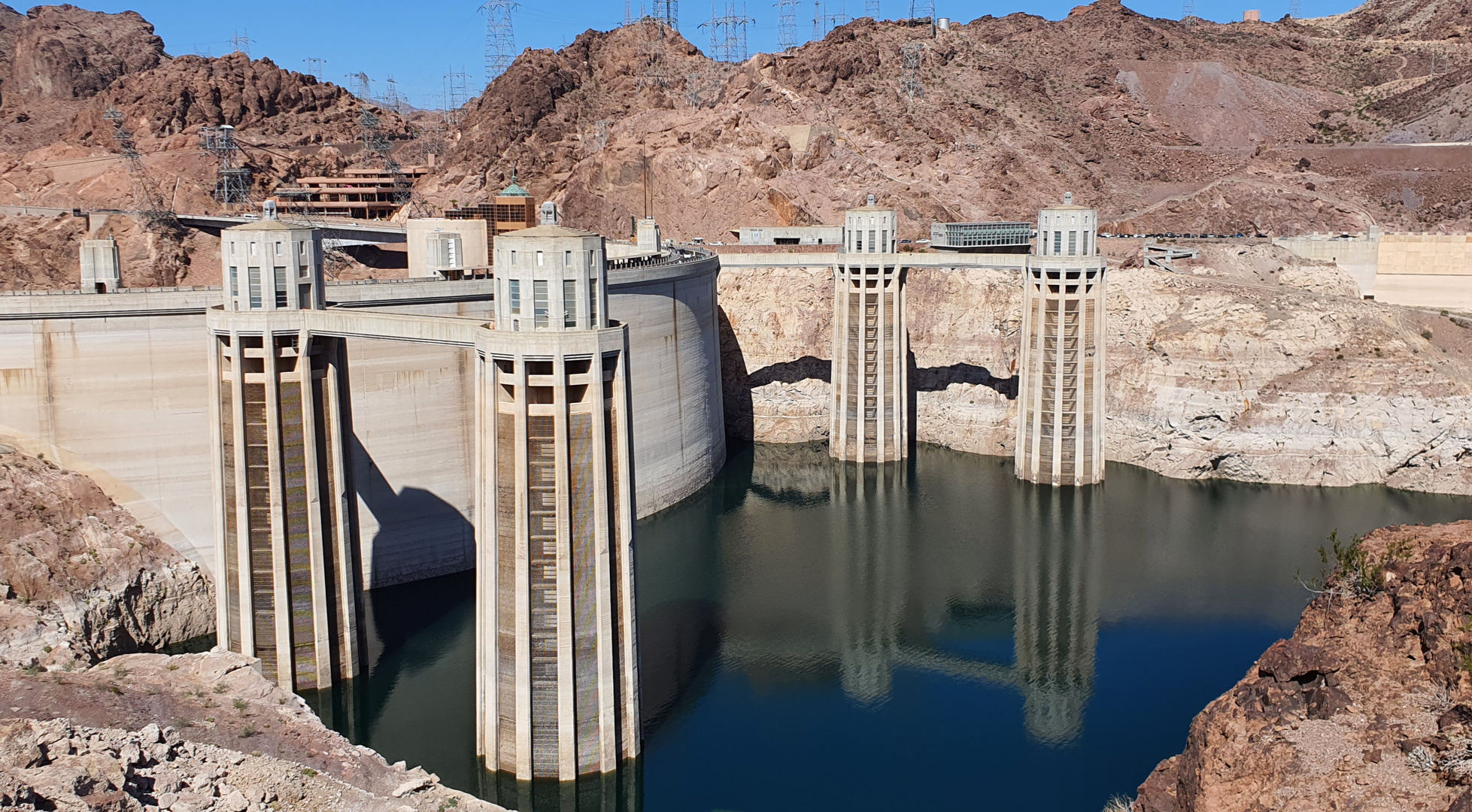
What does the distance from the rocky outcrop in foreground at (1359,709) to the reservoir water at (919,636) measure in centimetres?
1294

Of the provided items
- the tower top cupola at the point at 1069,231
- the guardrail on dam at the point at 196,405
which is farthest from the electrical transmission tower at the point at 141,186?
the tower top cupola at the point at 1069,231

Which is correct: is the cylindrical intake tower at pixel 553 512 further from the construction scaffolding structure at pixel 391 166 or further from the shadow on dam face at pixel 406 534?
the construction scaffolding structure at pixel 391 166

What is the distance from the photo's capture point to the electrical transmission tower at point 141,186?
94875 millimetres

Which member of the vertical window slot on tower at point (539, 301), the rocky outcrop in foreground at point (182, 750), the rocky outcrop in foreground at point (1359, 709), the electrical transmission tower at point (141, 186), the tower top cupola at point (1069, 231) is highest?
the electrical transmission tower at point (141, 186)

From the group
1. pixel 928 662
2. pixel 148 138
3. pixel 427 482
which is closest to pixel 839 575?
pixel 928 662

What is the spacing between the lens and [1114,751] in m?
41.2

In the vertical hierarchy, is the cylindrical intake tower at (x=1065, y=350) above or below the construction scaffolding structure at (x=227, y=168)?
below

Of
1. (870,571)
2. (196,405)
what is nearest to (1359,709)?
(870,571)

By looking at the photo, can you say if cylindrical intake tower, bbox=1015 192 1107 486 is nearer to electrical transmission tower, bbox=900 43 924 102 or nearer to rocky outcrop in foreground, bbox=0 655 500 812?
rocky outcrop in foreground, bbox=0 655 500 812

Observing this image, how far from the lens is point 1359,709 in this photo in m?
24.3

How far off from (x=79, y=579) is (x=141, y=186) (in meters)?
83.8

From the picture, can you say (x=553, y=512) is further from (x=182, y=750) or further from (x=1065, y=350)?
(x=1065, y=350)

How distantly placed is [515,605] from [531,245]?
33.5 ft

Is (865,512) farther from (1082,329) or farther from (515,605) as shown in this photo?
(515,605)
